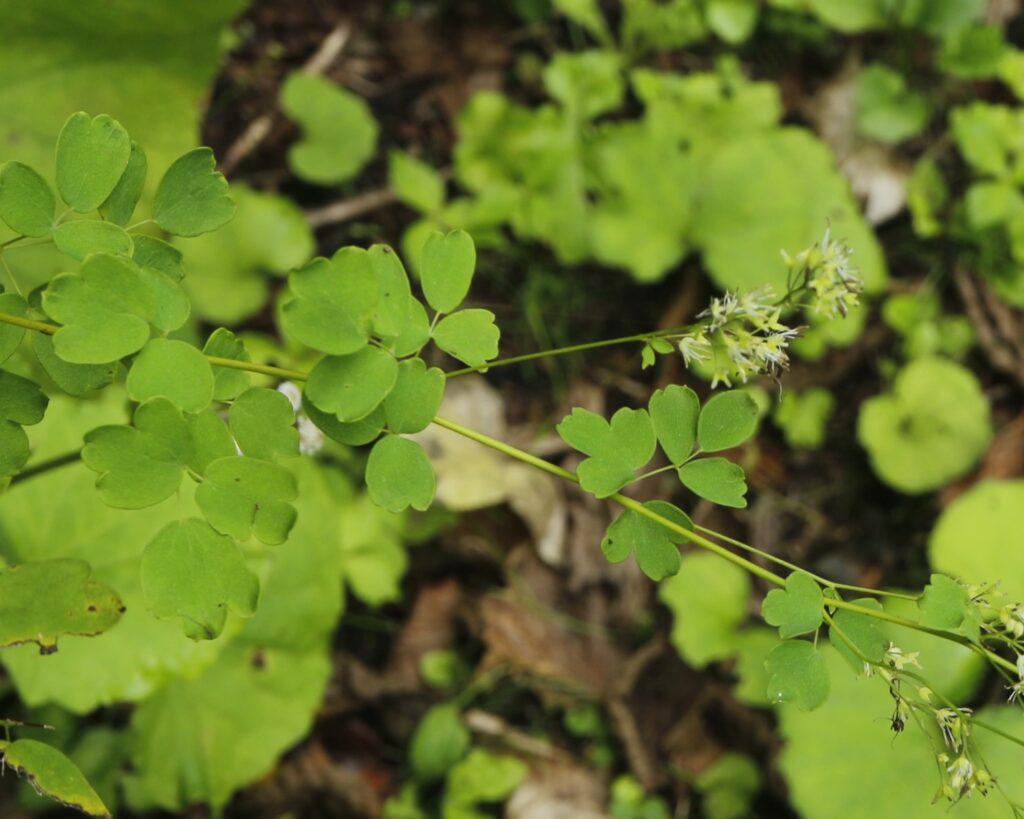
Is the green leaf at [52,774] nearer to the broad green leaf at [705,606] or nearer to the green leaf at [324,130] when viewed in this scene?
the broad green leaf at [705,606]

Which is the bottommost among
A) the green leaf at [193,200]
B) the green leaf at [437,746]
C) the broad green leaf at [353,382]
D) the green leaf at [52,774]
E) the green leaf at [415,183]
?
the green leaf at [437,746]

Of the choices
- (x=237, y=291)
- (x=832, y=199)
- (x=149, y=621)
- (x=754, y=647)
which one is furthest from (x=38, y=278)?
(x=832, y=199)

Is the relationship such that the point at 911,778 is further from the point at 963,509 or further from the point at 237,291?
the point at 237,291

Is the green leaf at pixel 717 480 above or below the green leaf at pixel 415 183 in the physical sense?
above

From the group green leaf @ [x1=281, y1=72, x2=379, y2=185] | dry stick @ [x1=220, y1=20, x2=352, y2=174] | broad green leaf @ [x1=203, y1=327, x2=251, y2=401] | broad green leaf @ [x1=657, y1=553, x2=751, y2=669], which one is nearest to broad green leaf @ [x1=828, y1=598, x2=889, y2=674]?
broad green leaf @ [x1=203, y1=327, x2=251, y2=401]

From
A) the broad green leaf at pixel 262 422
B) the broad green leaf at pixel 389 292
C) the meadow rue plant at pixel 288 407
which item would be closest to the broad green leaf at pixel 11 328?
the meadow rue plant at pixel 288 407

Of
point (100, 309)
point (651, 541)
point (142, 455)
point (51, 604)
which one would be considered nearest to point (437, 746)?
point (51, 604)
